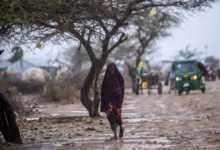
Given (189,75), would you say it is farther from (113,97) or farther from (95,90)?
(113,97)

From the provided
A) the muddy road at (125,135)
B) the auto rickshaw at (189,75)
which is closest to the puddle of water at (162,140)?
the muddy road at (125,135)

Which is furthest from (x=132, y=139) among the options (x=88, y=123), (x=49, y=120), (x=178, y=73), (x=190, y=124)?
(x=178, y=73)

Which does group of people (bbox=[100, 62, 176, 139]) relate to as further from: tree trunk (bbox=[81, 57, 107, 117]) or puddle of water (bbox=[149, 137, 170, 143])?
tree trunk (bbox=[81, 57, 107, 117])

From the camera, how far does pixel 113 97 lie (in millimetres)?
8922

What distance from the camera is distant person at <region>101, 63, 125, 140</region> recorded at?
884 centimetres

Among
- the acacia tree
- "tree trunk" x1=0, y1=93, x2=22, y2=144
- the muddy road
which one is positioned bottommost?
the muddy road

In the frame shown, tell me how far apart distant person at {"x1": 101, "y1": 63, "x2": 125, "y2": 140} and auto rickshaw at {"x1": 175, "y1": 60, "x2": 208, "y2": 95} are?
12.3 metres

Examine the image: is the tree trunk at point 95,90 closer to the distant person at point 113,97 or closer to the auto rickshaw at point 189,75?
the distant person at point 113,97

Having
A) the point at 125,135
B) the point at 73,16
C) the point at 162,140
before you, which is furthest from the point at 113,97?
the point at 73,16

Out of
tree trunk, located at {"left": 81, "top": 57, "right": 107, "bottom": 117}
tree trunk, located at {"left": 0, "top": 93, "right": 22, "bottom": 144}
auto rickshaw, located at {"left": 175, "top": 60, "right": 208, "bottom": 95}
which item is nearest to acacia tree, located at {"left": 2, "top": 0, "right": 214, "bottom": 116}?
tree trunk, located at {"left": 81, "top": 57, "right": 107, "bottom": 117}

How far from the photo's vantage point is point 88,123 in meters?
11.4

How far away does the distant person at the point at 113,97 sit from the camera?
884cm

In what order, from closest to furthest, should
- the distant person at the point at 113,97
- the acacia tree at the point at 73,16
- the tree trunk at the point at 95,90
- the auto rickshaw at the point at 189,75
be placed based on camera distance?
the acacia tree at the point at 73,16 → the distant person at the point at 113,97 → the tree trunk at the point at 95,90 → the auto rickshaw at the point at 189,75

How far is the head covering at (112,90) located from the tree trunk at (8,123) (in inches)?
81.5
